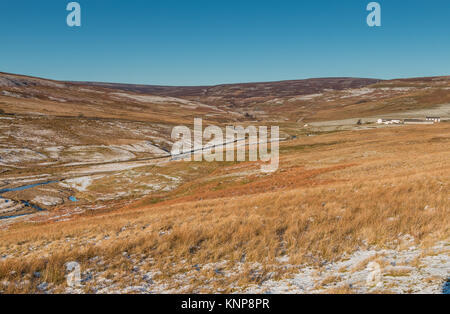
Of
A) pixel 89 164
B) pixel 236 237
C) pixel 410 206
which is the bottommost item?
pixel 89 164

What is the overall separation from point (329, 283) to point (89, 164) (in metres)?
74.0

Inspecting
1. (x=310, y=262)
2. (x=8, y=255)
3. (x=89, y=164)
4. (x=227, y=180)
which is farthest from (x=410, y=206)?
(x=89, y=164)

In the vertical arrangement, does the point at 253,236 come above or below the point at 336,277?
below

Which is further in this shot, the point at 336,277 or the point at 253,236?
the point at 253,236

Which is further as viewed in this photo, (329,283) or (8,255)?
(8,255)

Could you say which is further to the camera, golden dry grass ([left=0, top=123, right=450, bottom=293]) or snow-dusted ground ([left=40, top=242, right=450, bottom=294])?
golden dry grass ([left=0, top=123, right=450, bottom=293])

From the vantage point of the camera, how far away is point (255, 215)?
1446 centimetres

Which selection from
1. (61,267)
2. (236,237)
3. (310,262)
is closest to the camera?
(310,262)

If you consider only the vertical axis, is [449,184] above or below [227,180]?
above

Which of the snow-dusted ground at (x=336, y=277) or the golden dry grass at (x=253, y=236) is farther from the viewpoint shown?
the golden dry grass at (x=253, y=236)

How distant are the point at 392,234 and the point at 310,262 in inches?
150

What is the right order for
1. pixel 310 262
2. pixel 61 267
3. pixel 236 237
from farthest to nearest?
pixel 236 237 < pixel 61 267 < pixel 310 262
